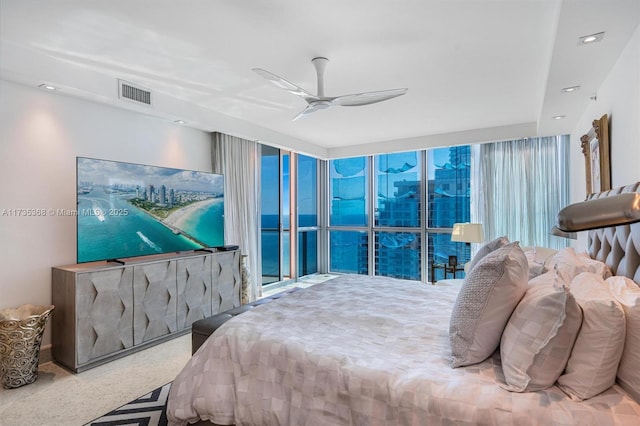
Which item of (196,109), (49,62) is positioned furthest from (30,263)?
(196,109)

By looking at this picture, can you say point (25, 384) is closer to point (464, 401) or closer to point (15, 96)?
point (15, 96)

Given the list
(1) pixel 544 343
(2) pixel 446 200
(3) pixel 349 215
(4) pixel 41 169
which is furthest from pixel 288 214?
(1) pixel 544 343

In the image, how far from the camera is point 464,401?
1274 millimetres

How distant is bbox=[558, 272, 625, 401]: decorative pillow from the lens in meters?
1.21

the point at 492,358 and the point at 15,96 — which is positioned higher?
the point at 15,96

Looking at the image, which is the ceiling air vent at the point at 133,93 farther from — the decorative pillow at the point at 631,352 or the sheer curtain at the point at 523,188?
the sheer curtain at the point at 523,188

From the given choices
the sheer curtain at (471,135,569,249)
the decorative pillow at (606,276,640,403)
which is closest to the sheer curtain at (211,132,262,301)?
the sheer curtain at (471,135,569,249)

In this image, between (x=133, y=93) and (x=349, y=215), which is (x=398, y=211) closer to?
(x=349, y=215)

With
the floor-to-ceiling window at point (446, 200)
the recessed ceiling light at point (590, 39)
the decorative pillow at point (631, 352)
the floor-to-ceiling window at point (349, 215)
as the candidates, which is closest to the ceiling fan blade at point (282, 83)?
the recessed ceiling light at point (590, 39)

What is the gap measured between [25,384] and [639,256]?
3982mm

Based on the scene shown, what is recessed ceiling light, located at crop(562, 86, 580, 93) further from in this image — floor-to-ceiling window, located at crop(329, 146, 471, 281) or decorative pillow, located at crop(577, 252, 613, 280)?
floor-to-ceiling window, located at crop(329, 146, 471, 281)

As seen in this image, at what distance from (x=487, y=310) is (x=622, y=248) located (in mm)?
881

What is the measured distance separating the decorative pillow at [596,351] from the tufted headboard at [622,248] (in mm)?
391

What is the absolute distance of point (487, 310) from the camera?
152cm
